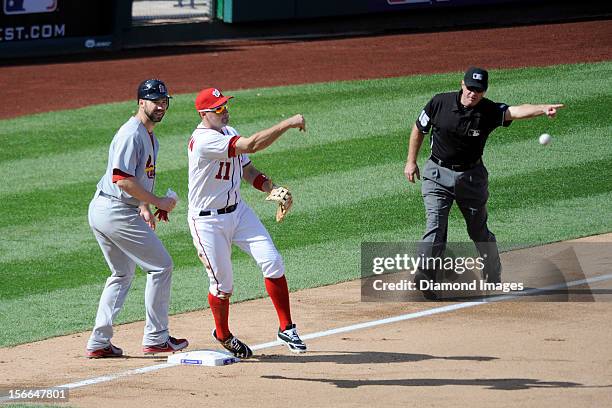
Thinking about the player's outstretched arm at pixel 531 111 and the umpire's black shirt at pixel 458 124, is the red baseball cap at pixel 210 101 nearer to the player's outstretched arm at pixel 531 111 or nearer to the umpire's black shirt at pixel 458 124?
the umpire's black shirt at pixel 458 124

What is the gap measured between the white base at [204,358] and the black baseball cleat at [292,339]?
1.15ft

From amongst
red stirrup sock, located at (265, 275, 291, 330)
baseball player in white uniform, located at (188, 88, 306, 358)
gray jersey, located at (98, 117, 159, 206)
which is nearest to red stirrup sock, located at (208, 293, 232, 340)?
baseball player in white uniform, located at (188, 88, 306, 358)

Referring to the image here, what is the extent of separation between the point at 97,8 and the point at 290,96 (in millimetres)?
6168

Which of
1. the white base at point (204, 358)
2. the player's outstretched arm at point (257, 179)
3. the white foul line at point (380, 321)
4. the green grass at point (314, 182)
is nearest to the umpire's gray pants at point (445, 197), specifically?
the white foul line at point (380, 321)

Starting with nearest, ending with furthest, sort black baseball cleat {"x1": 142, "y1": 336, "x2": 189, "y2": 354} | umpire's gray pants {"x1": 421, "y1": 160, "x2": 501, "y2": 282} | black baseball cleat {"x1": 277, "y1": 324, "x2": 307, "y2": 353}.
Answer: black baseball cleat {"x1": 277, "y1": 324, "x2": 307, "y2": 353}
black baseball cleat {"x1": 142, "y1": 336, "x2": 189, "y2": 354}
umpire's gray pants {"x1": 421, "y1": 160, "x2": 501, "y2": 282}

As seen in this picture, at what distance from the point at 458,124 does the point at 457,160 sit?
12.3 inches

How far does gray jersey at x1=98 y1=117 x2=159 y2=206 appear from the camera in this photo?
7.12 metres

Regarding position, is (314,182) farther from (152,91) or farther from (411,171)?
(152,91)

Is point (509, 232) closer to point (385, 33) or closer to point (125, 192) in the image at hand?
point (125, 192)

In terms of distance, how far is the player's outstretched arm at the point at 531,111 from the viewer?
8.06 meters

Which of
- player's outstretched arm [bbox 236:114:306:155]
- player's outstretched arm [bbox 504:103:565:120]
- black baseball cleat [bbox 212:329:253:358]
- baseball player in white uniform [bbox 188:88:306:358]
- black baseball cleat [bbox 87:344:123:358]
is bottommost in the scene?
black baseball cleat [bbox 87:344:123:358]

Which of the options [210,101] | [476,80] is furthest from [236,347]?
[476,80]

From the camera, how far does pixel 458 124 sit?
852 cm

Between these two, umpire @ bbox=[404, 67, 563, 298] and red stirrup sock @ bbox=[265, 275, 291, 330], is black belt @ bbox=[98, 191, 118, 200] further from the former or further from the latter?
umpire @ bbox=[404, 67, 563, 298]
